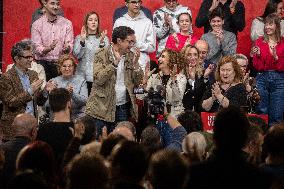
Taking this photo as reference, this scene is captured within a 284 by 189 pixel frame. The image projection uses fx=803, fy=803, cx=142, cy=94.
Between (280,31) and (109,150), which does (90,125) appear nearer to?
(109,150)

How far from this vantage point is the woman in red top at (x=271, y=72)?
11414 mm

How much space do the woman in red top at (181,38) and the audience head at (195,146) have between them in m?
4.87

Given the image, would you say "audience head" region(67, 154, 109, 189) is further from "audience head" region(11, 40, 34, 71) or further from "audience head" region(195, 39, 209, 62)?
"audience head" region(195, 39, 209, 62)

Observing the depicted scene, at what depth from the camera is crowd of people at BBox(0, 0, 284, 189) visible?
5273 mm

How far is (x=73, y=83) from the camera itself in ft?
34.8

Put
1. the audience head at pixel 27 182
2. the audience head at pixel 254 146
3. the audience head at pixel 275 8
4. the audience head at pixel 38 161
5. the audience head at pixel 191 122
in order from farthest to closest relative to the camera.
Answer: the audience head at pixel 275 8 < the audience head at pixel 191 122 < the audience head at pixel 254 146 < the audience head at pixel 38 161 < the audience head at pixel 27 182

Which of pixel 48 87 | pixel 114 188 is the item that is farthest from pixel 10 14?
pixel 114 188

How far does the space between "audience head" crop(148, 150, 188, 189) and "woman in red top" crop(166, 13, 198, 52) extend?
21.6ft

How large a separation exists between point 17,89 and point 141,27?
9.37 feet

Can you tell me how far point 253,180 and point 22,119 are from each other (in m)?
2.94

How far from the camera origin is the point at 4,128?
356 inches

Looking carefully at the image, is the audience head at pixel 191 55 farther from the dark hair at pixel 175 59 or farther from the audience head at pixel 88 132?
the audience head at pixel 88 132

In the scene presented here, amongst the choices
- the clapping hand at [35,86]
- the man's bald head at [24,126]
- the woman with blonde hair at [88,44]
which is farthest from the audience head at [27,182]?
the woman with blonde hair at [88,44]

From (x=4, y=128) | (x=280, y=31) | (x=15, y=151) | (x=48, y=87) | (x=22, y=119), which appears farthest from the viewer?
(x=280, y=31)
